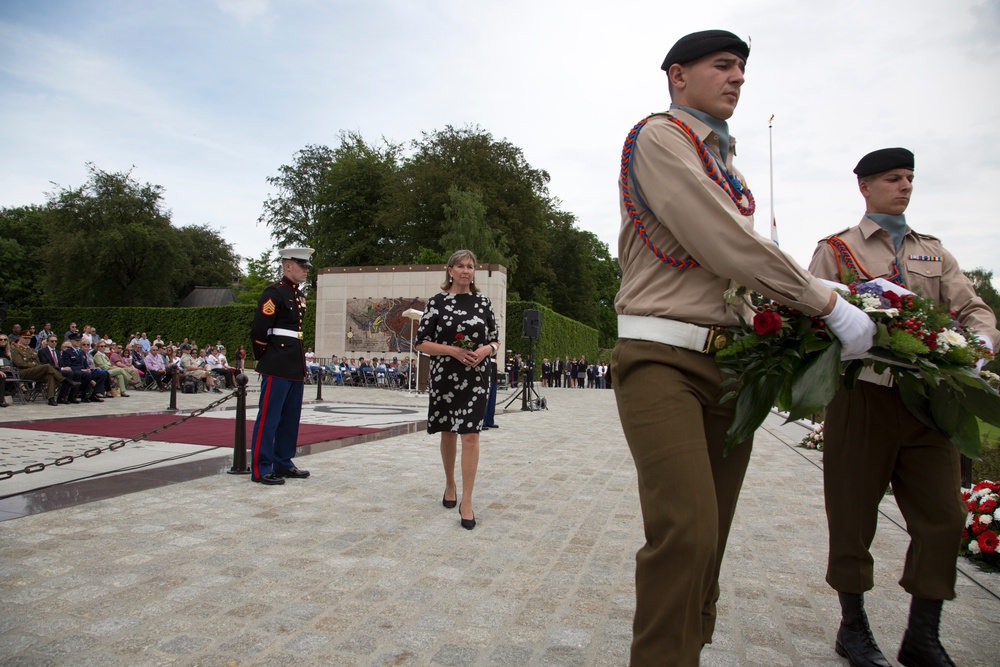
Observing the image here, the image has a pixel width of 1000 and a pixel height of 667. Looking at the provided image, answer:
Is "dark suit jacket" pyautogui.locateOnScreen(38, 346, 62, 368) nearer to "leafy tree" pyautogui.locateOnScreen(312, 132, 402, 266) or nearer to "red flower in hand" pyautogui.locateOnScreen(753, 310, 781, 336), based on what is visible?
"red flower in hand" pyautogui.locateOnScreen(753, 310, 781, 336)

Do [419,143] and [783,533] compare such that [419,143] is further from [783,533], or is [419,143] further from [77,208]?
[783,533]

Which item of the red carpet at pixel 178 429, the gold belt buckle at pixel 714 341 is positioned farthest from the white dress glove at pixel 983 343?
the red carpet at pixel 178 429

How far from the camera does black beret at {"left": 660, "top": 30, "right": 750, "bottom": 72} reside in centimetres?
213

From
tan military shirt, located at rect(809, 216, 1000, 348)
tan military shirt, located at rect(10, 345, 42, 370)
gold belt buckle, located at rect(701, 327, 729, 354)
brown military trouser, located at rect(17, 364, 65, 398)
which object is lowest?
brown military trouser, located at rect(17, 364, 65, 398)

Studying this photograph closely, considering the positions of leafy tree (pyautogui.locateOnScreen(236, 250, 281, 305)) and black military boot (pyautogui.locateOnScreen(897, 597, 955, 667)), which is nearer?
black military boot (pyautogui.locateOnScreen(897, 597, 955, 667))

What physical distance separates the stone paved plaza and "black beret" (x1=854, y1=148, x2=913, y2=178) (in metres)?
2.02

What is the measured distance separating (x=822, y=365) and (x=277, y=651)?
86.2 inches

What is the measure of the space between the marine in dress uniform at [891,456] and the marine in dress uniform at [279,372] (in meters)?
4.34

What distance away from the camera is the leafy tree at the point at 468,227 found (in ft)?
118

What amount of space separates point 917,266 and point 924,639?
149 cm

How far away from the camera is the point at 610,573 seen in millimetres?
3809

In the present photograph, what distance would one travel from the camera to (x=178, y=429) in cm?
976

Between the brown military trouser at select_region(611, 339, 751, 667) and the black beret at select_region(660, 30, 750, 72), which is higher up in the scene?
the black beret at select_region(660, 30, 750, 72)

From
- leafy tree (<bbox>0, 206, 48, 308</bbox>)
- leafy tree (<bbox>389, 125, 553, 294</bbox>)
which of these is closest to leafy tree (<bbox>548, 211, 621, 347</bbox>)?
leafy tree (<bbox>389, 125, 553, 294</bbox>)
